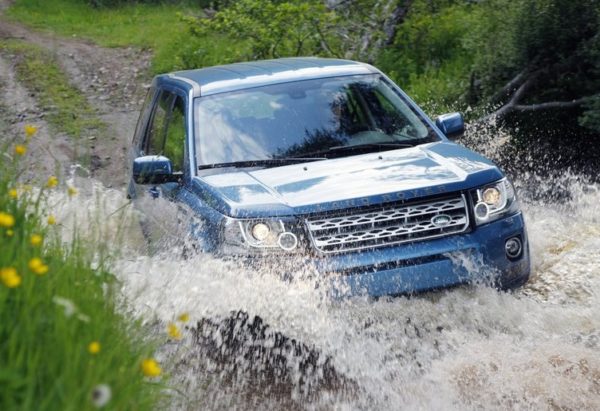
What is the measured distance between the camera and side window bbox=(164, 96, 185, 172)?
633cm

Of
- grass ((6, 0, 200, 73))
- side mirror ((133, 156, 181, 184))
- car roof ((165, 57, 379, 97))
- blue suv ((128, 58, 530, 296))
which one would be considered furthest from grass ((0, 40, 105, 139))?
side mirror ((133, 156, 181, 184))

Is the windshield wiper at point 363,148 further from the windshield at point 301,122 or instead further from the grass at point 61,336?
the grass at point 61,336

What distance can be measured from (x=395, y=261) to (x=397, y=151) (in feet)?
3.93

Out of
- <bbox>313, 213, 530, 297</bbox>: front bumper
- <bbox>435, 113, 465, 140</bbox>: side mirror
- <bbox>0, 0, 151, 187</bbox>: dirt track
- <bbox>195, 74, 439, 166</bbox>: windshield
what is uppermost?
<bbox>195, 74, 439, 166</bbox>: windshield

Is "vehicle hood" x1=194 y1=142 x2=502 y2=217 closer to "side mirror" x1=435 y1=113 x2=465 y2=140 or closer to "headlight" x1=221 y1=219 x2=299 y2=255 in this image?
"headlight" x1=221 y1=219 x2=299 y2=255

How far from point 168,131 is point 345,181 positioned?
6.43 ft

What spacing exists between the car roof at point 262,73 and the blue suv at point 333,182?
0.01 metres

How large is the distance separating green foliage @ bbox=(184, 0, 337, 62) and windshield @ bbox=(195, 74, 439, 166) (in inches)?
266

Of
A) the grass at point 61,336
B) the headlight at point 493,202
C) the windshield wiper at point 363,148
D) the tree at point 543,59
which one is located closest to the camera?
the grass at point 61,336

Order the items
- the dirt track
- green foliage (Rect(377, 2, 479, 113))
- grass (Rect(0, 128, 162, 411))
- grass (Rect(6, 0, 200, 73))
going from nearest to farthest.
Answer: grass (Rect(0, 128, 162, 411)), the dirt track, green foliage (Rect(377, 2, 479, 113)), grass (Rect(6, 0, 200, 73))

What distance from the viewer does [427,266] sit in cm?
498

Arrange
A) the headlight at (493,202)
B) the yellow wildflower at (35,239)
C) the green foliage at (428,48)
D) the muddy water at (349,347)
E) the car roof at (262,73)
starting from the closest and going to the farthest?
the yellow wildflower at (35,239) → the muddy water at (349,347) → the headlight at (493,202) → the car roof at (262,73) → the green foliage at (428,48)

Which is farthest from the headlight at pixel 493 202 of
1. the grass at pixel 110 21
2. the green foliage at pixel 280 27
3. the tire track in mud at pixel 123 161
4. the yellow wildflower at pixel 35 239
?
the grass at pixel 110 21

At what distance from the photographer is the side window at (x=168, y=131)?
21.1 feet
